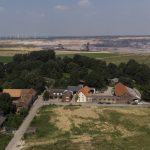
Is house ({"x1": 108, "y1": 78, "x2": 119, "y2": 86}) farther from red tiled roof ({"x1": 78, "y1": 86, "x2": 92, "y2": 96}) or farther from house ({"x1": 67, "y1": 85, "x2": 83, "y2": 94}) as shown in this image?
red tiled roof ({"x1": 78, "y1": 86, "x2": 92, "y2": 96})

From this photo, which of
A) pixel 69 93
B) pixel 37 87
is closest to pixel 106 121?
pixel 69 93

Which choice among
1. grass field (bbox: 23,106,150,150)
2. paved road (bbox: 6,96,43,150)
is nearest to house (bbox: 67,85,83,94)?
paved road (bbox: 6,96,43,150)

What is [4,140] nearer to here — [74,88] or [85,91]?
[85,91]

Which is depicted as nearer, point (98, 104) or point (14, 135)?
point (14, 135)

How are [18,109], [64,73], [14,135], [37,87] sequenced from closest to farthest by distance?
[14,135], [18,109], [37,87], [64,73]

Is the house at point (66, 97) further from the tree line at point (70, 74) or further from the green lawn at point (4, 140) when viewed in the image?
the green lawn at point (4, 140)

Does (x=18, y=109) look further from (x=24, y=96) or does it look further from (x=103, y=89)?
(x=103, y=89)

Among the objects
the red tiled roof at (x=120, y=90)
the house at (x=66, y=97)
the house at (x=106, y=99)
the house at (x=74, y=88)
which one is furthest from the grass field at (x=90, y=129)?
the house at (x=74, y=88)
